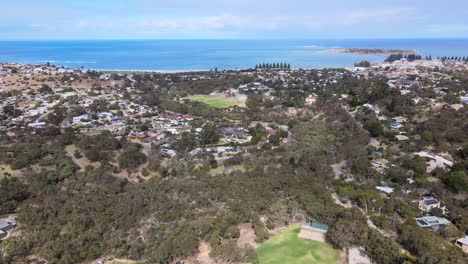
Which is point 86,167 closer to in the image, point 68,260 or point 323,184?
point 68,260

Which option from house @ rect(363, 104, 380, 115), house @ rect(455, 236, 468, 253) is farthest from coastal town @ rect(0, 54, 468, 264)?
house @ rect(363, 104, 380, 115)

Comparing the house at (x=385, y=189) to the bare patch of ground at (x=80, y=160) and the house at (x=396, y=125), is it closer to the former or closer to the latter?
the house at (x=396, y=125)

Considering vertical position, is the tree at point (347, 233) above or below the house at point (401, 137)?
below

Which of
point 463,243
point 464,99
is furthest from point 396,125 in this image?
point 463,243

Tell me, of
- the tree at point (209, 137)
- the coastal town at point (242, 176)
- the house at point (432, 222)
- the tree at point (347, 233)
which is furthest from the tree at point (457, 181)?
the tree at point (209, 137)

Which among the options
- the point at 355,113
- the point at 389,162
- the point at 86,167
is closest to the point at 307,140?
the point at 389,162

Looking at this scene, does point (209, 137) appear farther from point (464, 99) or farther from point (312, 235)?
point (464, 99)
